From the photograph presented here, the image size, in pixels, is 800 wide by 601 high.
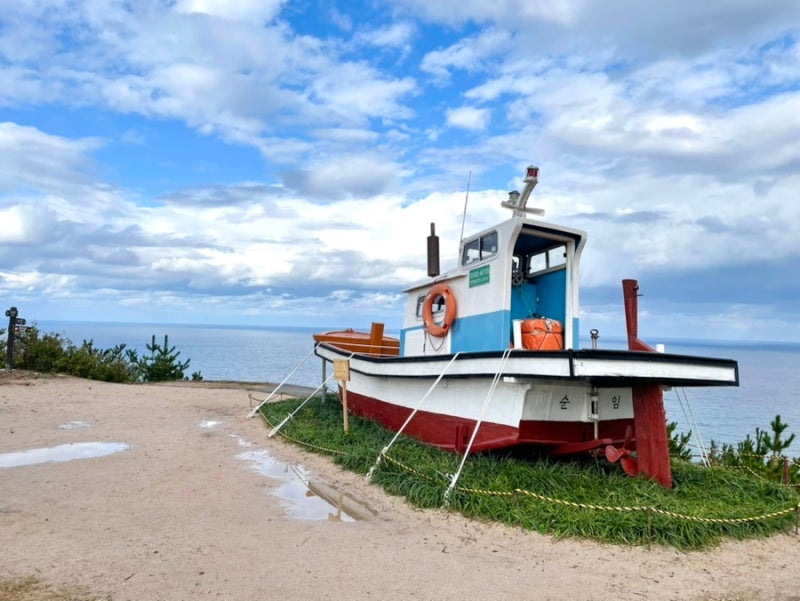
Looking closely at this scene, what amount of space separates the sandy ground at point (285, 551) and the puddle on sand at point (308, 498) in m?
0.14

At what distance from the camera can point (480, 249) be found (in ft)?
28.3

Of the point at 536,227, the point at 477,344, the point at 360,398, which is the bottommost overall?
the point at 360,398

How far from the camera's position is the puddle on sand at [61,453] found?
8.01 m

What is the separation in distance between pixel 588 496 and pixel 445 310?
3732 mm

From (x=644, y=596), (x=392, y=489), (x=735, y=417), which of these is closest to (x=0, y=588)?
(x=392, y=489)

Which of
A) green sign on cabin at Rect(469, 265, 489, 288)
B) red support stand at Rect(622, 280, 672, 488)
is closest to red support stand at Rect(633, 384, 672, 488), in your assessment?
red support stand at Rect(622, 280, 672, 488)

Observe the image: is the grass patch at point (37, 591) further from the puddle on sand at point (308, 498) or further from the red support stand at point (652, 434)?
the red support stand at point (652, 434)

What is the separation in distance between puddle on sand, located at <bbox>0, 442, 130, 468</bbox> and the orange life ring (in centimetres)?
496

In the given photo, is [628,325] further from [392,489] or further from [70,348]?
[70,348]

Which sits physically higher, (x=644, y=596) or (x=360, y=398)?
(x=360, y=398)

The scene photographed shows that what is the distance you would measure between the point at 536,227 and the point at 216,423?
23.6 ft

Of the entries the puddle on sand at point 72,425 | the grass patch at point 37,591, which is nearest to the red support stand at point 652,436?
the grass patch at point 37,591

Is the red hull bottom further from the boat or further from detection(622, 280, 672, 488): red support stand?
detection(622, 280, 672, 488): red support stand

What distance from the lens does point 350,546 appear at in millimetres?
5152
